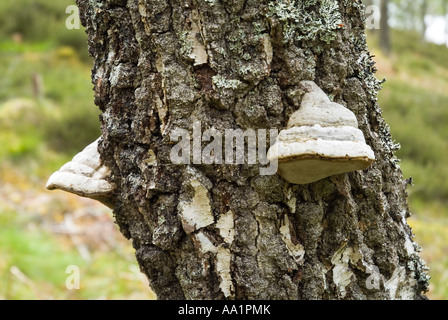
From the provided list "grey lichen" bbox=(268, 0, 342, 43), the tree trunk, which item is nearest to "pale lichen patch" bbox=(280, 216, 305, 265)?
"grey lichen" bbox=(268, 0, 342, 43)

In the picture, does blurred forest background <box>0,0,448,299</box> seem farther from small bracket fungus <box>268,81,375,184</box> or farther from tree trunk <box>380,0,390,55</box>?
small bracket fungus <box>268,81,375,184</box>

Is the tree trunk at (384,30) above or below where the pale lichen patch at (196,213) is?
above

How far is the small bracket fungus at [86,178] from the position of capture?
4.92 ft

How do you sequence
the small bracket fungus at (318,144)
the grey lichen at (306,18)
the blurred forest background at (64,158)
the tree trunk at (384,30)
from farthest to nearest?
the tree trunk at (384,30)
the blurred forest background at (64,158)
the grey lichen at (306,18)
the small bracket fungus at (318,144)

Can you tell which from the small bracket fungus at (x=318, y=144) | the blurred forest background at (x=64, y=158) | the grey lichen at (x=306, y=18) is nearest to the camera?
the small bracket fungus at (x=318, y=144)

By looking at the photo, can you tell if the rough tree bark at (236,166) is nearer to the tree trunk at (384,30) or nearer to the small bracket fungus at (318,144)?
the small bracket fungus at (318,144)

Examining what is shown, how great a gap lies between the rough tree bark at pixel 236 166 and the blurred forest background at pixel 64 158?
2.02m

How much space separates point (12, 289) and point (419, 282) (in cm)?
292

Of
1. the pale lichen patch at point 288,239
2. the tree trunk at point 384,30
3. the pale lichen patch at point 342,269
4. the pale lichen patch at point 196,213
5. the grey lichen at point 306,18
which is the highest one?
the tree trunk at point 384,30

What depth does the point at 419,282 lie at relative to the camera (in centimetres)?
175

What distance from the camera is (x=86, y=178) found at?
1529 mm

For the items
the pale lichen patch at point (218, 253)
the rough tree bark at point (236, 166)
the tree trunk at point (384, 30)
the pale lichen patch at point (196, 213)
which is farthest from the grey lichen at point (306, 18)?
the tree trunk at point (384, 30)
